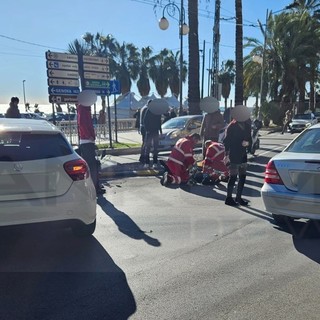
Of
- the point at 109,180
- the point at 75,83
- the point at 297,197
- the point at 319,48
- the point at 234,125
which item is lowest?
the point at 109,180

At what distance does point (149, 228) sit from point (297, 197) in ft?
6.74

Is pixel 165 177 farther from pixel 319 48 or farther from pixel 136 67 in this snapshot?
pixel 136 67

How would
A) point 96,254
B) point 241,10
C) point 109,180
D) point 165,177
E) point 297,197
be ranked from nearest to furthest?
1. point 96,254
2. point 297,197
3. point 165,177
4. point 109,180
5. point 241,10

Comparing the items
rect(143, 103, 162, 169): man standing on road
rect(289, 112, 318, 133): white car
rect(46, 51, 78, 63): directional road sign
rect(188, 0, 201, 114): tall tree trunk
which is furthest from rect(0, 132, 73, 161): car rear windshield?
rect(289, 112, 318, 133): white car

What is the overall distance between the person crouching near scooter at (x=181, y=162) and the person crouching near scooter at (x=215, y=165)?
39cm

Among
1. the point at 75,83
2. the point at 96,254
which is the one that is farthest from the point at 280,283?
the point at 75,83

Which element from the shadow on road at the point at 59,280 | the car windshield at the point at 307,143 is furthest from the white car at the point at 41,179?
the car windshield at the point at 307,143

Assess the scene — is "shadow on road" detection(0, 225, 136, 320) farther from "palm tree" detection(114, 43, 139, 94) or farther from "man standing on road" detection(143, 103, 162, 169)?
"palm tree" detection(114, 43, 139, 94)

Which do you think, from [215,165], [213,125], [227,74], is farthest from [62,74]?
[227,74]

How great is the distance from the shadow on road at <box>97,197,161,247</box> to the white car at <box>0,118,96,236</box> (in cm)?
80

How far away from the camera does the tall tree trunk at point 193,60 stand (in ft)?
57.2

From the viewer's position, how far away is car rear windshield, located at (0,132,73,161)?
14.3ft

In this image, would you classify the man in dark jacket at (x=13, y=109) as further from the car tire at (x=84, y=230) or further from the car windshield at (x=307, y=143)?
the car windshield at (x=307, y=143)

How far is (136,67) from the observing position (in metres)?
59.8
